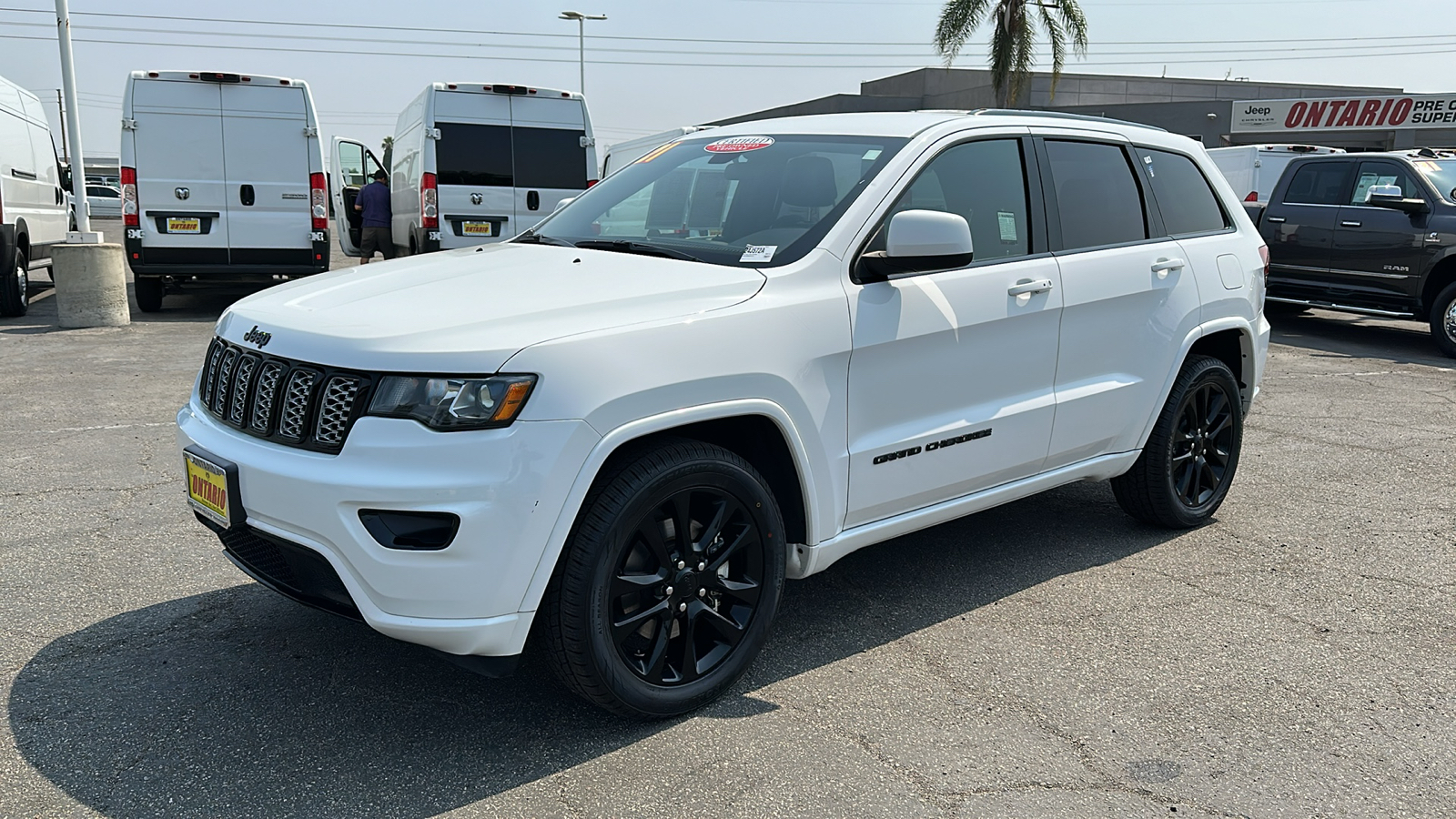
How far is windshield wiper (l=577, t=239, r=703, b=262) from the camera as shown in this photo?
3580mm

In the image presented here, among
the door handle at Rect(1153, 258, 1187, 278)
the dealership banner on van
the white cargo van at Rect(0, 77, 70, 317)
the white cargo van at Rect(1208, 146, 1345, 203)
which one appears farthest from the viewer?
the dealership banner on van

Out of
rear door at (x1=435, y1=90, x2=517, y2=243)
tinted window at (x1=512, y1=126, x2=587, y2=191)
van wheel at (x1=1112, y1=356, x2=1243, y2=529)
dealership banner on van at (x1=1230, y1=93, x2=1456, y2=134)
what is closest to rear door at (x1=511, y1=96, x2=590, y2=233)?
tinted window at (x1=512, y1=126, x2=587, y2=191)

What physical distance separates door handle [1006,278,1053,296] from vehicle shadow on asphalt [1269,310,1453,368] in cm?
826

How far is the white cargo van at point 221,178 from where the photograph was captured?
11984 mm

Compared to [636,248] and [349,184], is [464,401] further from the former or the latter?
[349,184]

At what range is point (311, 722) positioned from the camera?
319 cm

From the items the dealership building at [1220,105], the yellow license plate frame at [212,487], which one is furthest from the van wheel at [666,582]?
the dealership building at [1220,105]

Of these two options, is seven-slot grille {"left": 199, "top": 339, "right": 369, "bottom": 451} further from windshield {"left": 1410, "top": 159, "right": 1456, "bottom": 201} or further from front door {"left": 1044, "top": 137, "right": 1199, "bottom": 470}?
windshield {"left": 1410, "top": 159, "right": 1456, "bottom": 201}

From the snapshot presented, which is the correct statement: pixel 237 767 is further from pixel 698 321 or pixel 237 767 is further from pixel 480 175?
pixel 480 175

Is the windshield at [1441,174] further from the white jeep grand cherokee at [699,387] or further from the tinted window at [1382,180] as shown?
the white jeep grand cherokee at [699,387]

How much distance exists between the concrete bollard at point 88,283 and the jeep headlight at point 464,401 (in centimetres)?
1049

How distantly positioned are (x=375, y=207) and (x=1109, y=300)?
1246cm

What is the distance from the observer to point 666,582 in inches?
124

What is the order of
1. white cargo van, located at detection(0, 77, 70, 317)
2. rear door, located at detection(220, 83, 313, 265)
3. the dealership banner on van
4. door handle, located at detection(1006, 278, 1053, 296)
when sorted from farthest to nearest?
the dealership banner on van
rear door, located at detection(220, 83, 313, 265)
white cargo van, located at detection(0, 77, 70, 317)
door handle, located at detection(1006, 278, 1053, 296)
